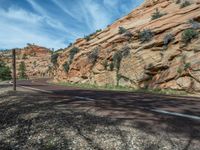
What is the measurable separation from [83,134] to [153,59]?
1843cm

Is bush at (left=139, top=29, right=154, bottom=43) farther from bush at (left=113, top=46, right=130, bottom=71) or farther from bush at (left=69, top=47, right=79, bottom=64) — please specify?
bush at (left=69, top=47, right=79, bottom=64)

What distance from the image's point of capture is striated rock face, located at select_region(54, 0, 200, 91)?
19913 millimetres

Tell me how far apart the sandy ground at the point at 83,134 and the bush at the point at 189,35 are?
16.5 m

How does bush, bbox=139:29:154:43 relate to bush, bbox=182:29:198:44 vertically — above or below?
above

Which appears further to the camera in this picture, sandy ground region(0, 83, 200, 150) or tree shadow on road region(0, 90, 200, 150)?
tree shadow on road region(0, 90, 200, 150)

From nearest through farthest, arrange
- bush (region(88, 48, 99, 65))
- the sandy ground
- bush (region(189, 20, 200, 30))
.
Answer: the sandy ground
bush (region(189, 20, 200, 30))
bush (region(88, 48, 99, 65))

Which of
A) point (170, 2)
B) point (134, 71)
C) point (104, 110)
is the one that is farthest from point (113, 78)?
point (104, 110)

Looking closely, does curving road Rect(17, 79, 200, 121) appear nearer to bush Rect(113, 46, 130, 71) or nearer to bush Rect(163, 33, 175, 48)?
bush Rect(163, 33, 175, 48)

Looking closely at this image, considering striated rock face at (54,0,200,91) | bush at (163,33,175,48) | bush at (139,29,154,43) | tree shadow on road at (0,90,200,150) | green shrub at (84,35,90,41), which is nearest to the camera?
tree shadow on road at (0,90,200,150)

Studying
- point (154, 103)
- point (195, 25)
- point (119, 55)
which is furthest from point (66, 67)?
point (154, 103)

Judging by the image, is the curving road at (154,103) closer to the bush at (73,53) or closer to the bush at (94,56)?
the bush at (94,56)

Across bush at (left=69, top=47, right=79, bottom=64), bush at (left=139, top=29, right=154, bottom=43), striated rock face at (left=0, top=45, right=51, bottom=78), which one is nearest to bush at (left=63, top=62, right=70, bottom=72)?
bush at (left=69, top=47, right=79, bottom=64)

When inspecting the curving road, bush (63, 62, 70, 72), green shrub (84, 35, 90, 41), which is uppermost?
green shrub (84, 35, 90, 41)

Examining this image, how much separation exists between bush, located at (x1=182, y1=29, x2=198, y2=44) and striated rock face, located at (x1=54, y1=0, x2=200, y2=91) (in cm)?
36
